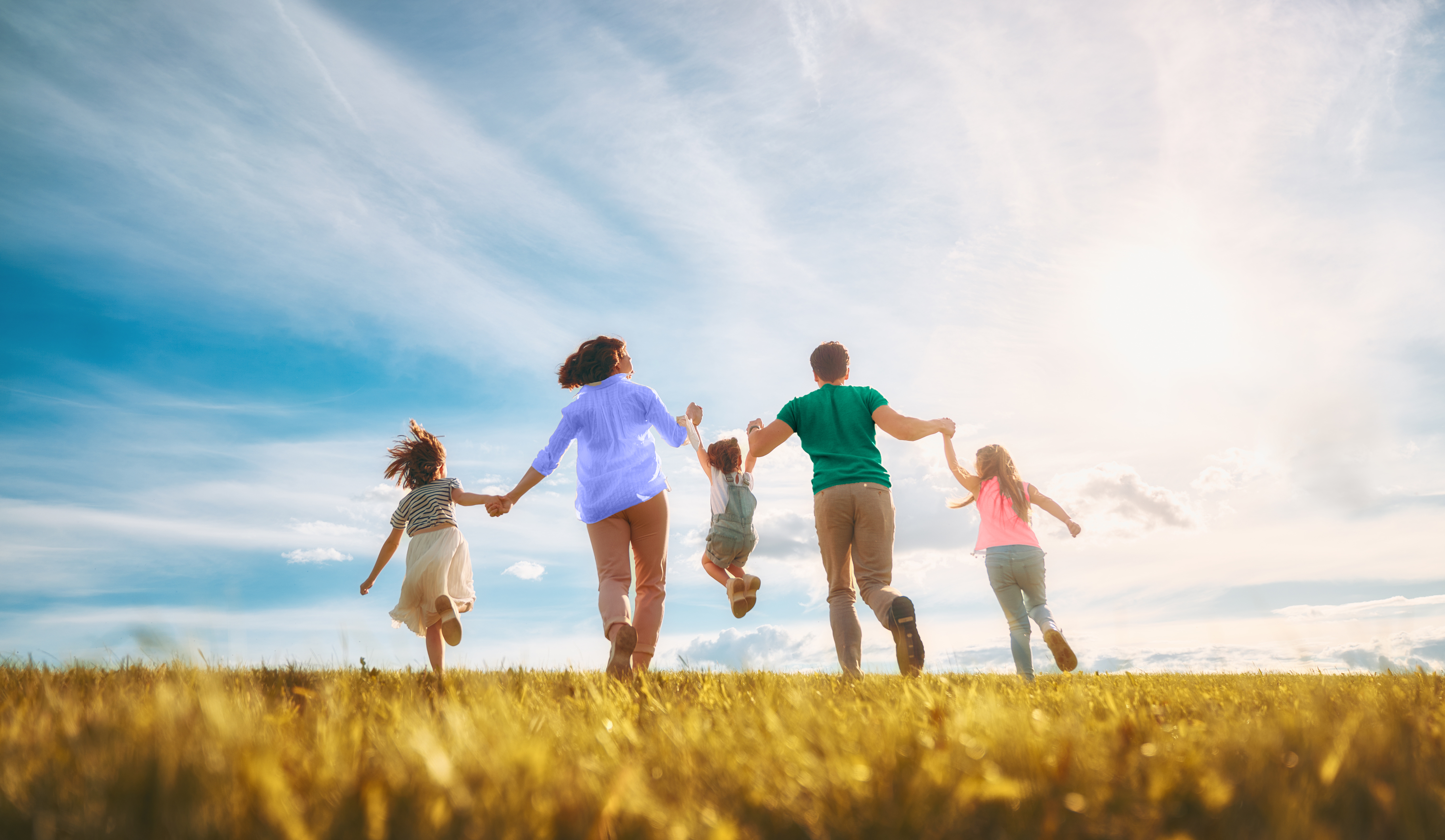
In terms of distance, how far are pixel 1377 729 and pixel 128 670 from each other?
20.8 feet

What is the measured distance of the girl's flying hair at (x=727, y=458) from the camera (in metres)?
8.98

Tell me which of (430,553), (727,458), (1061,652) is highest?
(727,458)

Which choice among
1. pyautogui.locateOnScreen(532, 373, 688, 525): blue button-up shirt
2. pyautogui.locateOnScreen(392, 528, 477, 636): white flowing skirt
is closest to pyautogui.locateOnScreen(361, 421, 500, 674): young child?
pyautogui.locateOnScreen(392, 528, 477, 636): white flowing skirt

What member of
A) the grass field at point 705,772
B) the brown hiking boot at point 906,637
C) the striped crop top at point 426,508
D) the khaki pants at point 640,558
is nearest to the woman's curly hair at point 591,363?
the khaki pants at point 640,558

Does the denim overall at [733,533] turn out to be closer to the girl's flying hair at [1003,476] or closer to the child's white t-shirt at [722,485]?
the child's white t-shirt at [722,485]

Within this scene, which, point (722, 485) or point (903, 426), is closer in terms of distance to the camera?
point (903, 426)

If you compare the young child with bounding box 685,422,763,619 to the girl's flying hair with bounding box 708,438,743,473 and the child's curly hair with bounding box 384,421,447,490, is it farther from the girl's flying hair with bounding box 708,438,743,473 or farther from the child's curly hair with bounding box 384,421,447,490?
the child's curly hair with bounding box 384,421,447,490

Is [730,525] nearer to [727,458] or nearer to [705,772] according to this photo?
[727,458]

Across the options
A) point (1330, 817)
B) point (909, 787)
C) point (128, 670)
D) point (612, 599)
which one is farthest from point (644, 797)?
point (128, 670)

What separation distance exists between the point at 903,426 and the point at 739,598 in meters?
2.24

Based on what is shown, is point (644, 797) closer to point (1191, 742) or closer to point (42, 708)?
point (1191, 742)

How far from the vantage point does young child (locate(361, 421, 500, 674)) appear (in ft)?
24.2

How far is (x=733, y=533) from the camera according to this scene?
333 inches

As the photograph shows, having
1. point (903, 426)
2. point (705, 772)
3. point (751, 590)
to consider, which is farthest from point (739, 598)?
point (705, 772)
